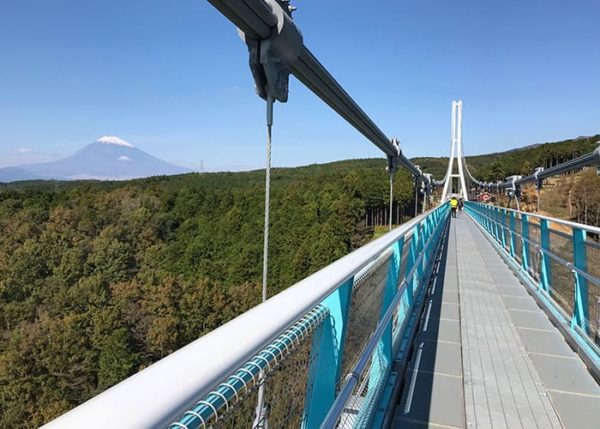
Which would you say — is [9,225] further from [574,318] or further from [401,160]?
[574,318]

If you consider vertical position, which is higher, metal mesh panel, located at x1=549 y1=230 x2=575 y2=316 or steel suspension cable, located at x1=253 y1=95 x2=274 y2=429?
steel suspension cable, located at x1=253 y1=95 x2=274 y2=429

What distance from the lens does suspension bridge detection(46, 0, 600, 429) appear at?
55 cm

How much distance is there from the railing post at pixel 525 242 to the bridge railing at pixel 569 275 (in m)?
0.01

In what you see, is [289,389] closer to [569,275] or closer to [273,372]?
[273,372]

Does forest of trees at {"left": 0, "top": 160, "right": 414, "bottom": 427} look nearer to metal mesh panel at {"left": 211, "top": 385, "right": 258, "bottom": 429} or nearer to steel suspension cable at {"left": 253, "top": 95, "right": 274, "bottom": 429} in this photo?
steel suspension cable at {"left": 253, "top": 95, "right": 274, "bottom": 429}

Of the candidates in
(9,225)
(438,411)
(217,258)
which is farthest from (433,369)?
(9,225)

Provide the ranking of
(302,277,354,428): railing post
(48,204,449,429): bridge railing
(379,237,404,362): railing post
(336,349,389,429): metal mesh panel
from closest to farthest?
(48,204,449,429): bridge railing
(302,277,354,428): railing post
(336,349,389,429): metal mesh panel
(379,237,404,362): railing post

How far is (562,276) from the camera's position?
Answer: 361 cm

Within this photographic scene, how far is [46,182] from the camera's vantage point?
10075cm

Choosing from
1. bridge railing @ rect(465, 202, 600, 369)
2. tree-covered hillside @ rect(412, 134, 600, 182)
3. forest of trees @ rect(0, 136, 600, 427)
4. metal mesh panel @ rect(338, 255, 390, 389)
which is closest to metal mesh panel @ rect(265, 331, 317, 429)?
metal mesh panel @ rect(338, 255, 390, 389)

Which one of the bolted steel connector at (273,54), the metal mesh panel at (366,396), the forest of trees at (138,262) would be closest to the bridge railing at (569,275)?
the metal mesh panel at (366,396)

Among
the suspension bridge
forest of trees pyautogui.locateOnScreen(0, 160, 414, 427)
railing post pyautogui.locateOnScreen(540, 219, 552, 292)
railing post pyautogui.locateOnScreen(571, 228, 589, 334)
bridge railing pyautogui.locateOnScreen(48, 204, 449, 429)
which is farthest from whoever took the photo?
forest of trees pyautogui.locateOnScreen(0, 160, 414, 427)

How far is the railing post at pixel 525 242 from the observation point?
539 centimetres

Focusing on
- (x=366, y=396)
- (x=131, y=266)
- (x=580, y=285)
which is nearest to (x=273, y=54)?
(x=366, y=396)
